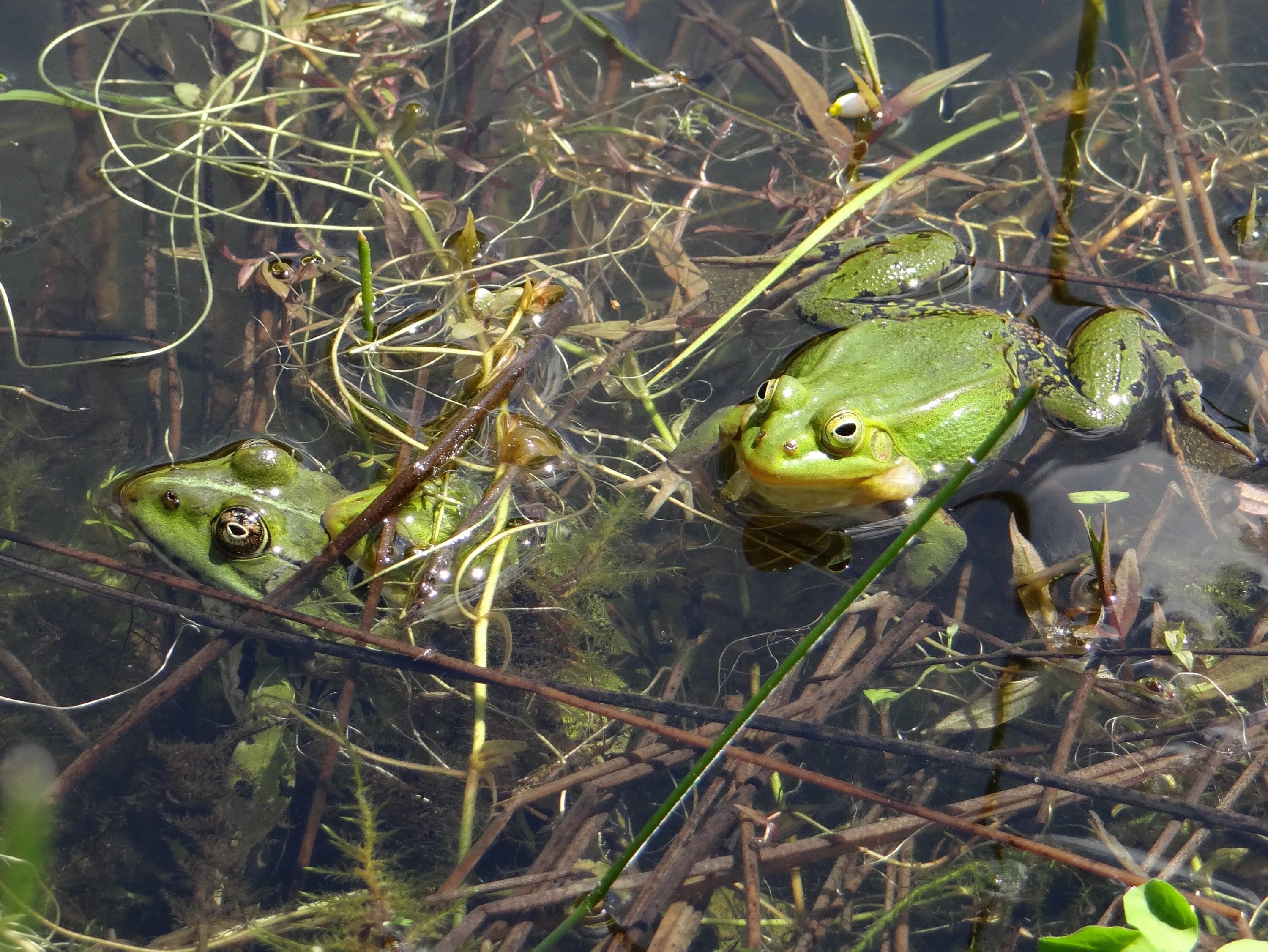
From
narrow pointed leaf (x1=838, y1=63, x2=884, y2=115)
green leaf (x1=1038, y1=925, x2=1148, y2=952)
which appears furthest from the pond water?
green leaf (x1=1038, y1=925, x2=1148, y2=952)

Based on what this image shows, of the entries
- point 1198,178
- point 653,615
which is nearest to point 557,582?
point 653,615

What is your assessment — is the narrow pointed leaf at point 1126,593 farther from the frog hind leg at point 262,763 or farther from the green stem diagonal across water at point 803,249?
the frog hind leg at point 262,763

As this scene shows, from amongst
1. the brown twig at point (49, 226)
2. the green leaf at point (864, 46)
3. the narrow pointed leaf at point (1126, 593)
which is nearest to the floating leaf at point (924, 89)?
the green leaf at point (864, 46)

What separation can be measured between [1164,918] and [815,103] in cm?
343

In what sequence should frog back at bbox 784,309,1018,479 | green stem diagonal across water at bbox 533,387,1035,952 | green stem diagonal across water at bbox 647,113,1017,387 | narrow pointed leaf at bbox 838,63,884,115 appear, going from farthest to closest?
narrow pointed leaf at bbox 838,63,884,115 → green stem diagonal across water at bbox 647,113,1017,387 → frog back at bbox 784,309,1018,479 → green stem diagonal across water at bbox 533,387,1035,952

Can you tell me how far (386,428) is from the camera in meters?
3.20

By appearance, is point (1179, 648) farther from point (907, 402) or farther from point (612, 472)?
Result: point (612, 472)

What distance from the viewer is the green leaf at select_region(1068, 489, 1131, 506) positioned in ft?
10.2

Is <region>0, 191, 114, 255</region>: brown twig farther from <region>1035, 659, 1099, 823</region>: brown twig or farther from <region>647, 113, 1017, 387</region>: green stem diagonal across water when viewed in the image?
<region>1035, 659, 1099, 823</region>: brown twig

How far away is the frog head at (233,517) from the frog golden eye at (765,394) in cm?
157

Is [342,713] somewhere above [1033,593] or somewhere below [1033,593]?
below

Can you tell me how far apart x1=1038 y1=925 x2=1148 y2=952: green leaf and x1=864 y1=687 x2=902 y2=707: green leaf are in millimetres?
1120

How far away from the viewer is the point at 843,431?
9.36ft

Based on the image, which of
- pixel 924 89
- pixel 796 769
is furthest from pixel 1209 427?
pixel 796 769
